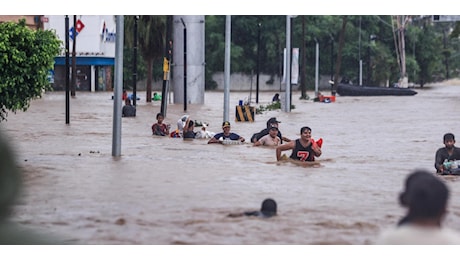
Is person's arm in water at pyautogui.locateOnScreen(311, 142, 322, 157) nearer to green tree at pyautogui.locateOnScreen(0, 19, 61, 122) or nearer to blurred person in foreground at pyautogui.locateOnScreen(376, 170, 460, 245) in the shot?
green tree at pyautogui.locateOnScreen(0, 19, 61, 122)

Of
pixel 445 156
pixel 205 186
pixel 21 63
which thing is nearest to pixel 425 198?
pixel 205 186

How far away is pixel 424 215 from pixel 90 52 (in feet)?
221

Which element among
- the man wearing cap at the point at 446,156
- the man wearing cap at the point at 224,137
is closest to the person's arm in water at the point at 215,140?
the man wearing cap at the point at 224,137

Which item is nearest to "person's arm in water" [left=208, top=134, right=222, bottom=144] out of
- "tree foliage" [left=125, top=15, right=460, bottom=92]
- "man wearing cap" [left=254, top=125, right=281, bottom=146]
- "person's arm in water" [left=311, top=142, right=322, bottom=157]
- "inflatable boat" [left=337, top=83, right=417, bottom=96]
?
"man wearing cap" [left=254, top=125, right=281, bottom=146]

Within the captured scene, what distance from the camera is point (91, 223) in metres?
11.1

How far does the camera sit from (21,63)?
19.4m

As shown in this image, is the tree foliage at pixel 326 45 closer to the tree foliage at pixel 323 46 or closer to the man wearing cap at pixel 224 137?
the tree foliage at pixel 323 46

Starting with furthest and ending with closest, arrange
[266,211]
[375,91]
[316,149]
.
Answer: [375,91], [316,149], [266,211]

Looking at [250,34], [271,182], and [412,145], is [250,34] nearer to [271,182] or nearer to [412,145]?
[412,145]

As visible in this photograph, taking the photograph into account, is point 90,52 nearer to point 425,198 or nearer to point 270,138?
point 270,138

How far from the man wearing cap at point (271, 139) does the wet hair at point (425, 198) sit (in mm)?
16746

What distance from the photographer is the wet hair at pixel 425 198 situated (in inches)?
200

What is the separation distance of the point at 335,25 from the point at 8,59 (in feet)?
225

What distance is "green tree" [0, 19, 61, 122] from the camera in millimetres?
19031
